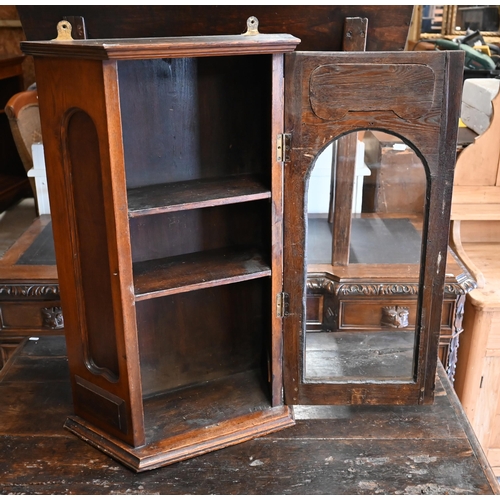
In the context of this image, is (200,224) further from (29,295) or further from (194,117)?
(29,295)

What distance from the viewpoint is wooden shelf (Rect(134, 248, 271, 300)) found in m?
1.34

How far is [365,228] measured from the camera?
1.56 m

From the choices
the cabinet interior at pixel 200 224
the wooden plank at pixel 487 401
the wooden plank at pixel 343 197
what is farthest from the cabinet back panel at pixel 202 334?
the wooden plank at pixel 487 401

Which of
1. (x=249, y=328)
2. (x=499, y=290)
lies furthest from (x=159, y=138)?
(x=499, y=290)

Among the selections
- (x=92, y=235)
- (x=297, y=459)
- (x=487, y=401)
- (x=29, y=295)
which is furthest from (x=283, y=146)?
(x=487, y=401)

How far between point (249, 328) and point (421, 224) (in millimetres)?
541

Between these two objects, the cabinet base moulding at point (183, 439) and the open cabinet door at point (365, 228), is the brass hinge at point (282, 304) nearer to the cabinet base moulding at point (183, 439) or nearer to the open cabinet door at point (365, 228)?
the open cabinet door at point (365, 228)

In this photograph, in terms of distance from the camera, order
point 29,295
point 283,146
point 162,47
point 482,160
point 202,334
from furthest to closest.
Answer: point 482,160 → point 29,295 → point 202,334 → point 283,146 → point 162,47

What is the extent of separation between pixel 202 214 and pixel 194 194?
20cm

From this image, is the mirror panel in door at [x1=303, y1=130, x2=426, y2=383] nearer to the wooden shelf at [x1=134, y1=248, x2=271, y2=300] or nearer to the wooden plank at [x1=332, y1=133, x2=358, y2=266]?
the wooden plank at [x1=332, y1=133, x2=358, y2=266]

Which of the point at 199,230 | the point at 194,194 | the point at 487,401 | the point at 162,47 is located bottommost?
the point at 487,401

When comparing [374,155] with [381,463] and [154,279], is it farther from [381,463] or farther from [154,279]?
[381,463]

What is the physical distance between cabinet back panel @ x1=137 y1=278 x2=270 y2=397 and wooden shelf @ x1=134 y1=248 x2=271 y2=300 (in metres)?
0.13

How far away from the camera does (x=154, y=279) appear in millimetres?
1379
